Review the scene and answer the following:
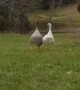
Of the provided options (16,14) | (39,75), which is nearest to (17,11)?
(16,14)

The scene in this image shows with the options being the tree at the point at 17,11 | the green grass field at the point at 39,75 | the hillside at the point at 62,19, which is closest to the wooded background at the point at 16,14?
the tree at the point at 17,11

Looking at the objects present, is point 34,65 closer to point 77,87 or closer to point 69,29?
point 77,87

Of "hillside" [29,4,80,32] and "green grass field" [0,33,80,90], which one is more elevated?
"green grass field" [0,33,80,90]

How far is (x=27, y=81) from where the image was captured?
27.3 ft

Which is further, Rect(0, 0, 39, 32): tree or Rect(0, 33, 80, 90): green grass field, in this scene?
Rect(0, 0, 39, 32): tree

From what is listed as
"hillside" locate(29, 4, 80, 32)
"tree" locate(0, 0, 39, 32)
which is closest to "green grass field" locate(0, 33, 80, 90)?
"hillside" locate(29, 4, 80, 32)

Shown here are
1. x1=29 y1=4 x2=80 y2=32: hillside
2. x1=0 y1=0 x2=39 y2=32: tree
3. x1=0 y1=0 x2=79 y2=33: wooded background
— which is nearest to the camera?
x1=0 y1=0 x2=79 y2=33: wooded background

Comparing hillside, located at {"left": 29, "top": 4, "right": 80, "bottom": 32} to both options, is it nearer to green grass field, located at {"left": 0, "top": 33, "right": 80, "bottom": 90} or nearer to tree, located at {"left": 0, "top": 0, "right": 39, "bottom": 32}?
tree, located at {"left": 0, "top": 0, "right": 39, "bottom": 32}

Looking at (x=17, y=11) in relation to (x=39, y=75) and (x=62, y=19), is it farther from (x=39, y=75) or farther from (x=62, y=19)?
(x=39, y=75)

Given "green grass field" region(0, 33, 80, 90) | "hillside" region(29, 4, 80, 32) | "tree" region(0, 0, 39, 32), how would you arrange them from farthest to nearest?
"hillside" region(29, 4, 80, 32), "tree" region(0, 0, 39, 32), "green grass field" region(0, 33, 80, 90)

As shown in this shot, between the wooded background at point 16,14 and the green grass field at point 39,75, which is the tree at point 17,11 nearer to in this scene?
the wooded background at point 16,14

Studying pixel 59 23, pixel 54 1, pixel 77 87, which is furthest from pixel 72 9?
pixel 77 87

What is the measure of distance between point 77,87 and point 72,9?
46.1m

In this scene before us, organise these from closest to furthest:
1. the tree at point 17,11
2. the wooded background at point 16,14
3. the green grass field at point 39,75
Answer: the green grass field at point 39,75, the wooded background at point 16,14, the tree at point 17,11
